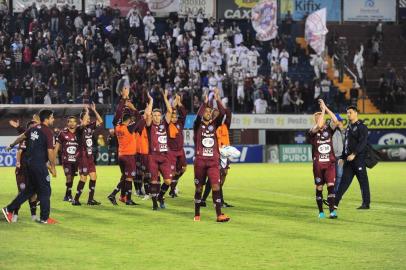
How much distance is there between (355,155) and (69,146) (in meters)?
6.58

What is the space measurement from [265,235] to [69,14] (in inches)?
1238

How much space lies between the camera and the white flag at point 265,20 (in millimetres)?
46250

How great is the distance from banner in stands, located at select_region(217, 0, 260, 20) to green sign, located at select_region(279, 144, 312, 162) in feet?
28.8

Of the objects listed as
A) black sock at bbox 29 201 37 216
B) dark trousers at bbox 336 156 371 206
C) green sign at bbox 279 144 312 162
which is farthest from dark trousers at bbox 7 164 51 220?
green sign at bbox 279 144 312 162

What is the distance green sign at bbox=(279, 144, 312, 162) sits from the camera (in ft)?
147

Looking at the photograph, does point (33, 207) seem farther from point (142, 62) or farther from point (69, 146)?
point (142, 62)

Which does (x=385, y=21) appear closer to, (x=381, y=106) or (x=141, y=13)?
(x=381, y=106)

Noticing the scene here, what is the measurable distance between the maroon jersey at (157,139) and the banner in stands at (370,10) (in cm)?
3441

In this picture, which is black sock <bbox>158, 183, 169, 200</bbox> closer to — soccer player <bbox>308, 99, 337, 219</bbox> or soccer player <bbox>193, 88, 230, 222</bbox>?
soccer player <bbox>193, 88, 230, 222</bbox>

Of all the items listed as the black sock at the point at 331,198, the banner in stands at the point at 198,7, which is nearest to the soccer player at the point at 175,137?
the black sock at the point at 331,198

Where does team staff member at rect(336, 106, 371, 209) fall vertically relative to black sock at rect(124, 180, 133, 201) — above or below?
above

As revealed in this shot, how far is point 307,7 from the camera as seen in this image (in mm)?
50844

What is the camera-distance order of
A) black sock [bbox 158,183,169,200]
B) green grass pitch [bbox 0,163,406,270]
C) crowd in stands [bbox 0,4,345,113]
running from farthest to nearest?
crowd in stands [bbox 0,4,345,113] < black sock [bbox 158,183,169,200] < green grass pitch [bbox 0,163,406,270]

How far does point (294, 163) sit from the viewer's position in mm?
43750
